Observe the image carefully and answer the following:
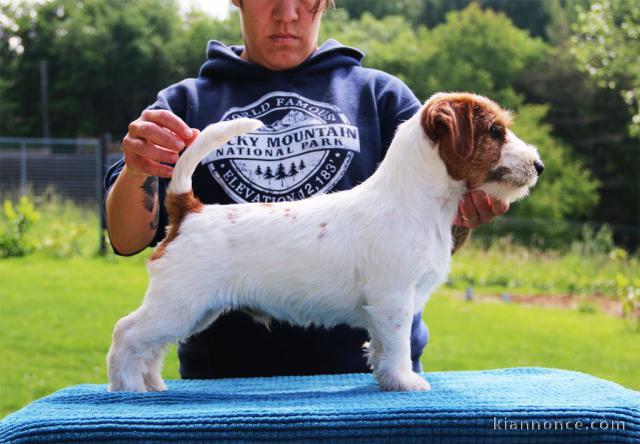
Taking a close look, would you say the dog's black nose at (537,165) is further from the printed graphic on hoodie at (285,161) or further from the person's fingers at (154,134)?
the person's fingers at (154,134)

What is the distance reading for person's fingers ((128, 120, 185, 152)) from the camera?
9.02 feet

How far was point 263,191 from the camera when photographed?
327cm

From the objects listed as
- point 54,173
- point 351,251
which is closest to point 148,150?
point 351,251

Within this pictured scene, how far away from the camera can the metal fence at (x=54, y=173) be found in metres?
22.1

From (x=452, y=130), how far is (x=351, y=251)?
0.58 m

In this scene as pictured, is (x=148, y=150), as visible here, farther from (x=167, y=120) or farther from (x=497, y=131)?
(x=497, y=131)

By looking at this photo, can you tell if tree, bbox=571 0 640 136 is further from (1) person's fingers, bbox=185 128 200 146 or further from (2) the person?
(1) person's fingers, bbox=185 128 200 146

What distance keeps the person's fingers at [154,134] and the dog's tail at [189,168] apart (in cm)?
8

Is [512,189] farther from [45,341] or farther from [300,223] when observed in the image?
[45,341]

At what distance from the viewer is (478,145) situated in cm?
269

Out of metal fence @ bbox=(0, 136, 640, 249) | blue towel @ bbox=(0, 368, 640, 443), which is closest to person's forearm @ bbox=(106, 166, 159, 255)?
blue towel @ bbox=(0, 368, 640, 443)

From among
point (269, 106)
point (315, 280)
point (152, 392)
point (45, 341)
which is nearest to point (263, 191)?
point (269, 106)

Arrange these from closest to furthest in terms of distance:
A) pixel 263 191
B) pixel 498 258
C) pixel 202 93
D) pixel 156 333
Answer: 1. pixel 156 333
2. pixel 263 191
3. pixel 202 93
4. pixel 498 258

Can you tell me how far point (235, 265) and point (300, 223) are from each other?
30cm
